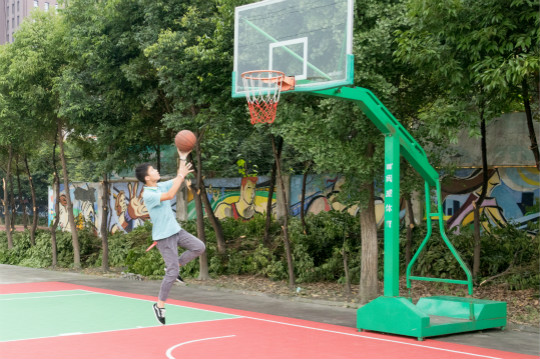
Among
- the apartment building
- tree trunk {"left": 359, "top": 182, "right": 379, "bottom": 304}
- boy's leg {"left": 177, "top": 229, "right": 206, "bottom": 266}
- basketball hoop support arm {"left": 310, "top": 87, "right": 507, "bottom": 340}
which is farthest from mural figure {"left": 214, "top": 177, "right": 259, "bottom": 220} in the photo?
the apartment building

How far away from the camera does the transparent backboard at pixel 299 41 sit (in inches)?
387

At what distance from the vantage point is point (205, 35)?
14562 mm

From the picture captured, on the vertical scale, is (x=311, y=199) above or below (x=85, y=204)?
above

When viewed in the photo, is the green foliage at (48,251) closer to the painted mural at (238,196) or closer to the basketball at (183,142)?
the painted mural at (238,196)

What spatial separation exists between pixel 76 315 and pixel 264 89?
17.8ft

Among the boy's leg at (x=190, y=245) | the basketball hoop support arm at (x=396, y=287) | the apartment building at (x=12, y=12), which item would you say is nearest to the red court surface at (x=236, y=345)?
the basketball hoop support arm at (x=396, y=287)

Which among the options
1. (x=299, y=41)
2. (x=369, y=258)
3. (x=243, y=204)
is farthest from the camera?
(x=243, y=204)

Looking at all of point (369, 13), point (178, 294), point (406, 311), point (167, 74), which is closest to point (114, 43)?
point (167, 74)

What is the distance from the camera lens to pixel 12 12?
102 m

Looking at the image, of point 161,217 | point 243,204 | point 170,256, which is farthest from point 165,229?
point 243,204

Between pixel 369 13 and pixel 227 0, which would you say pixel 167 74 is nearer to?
pixel 227 0

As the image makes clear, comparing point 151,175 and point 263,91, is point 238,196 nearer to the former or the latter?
point 263,91

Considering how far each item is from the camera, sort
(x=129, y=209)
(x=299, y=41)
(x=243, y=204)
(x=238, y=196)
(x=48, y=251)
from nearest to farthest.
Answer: (x=299, y=41), (x=243, y=204), (x=238, y=196), (x=48, y=251), (x=129, y=209)

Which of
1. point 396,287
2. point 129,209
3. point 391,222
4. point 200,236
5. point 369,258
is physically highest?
point 129,209
